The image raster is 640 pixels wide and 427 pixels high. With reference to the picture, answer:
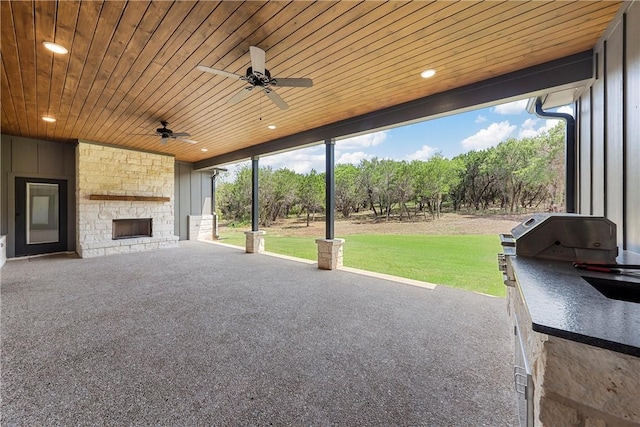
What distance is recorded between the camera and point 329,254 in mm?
5180

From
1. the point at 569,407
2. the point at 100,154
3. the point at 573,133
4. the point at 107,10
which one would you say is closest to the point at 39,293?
the point at 107,10

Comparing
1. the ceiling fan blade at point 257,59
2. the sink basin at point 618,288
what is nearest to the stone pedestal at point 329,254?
the ceiling fan blade at point 257,59

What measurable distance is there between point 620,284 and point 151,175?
8955mm

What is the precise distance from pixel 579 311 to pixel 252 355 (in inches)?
85.3

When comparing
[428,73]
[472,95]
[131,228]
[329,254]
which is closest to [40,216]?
[131,228]

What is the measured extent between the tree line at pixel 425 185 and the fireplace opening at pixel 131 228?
475 centimetres

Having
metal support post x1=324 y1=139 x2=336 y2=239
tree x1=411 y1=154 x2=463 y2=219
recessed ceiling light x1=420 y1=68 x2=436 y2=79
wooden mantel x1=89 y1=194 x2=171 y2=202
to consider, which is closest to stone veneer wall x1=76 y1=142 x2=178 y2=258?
wooden mantel x1=89 y1=194 x2=171 y2=202

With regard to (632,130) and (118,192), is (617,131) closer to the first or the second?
(632,130)

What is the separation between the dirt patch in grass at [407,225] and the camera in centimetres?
597

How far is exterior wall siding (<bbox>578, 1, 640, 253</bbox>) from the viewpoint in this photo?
1878mm

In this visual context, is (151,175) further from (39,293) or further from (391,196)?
(391,196)

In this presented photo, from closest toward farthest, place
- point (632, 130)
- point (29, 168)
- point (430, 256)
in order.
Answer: point (632, 130) → point (29, 168) → point (430, 256)

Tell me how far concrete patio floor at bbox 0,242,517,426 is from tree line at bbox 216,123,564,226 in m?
2.96

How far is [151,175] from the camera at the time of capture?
7.50m
